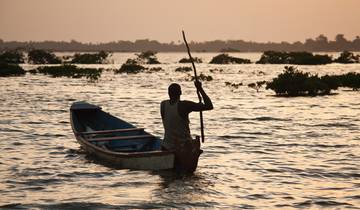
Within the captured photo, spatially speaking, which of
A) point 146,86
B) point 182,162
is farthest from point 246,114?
point 146,86

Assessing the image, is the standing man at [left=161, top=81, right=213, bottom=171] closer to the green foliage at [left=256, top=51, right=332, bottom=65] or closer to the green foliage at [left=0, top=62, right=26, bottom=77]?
the green foliage at [left=0, top=62, right=26, bottom=77]

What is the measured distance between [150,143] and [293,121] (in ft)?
34.6

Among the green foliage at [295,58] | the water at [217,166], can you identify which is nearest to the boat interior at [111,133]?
the water at [217,166]

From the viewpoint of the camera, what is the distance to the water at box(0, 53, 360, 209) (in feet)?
35.6

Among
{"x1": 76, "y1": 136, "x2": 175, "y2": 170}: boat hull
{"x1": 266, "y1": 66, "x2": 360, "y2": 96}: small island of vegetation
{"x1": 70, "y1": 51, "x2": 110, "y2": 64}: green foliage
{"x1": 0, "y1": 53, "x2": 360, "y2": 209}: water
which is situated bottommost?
{"x1": 0, "y1": 53, "x2": 360, "y2": 209}: water

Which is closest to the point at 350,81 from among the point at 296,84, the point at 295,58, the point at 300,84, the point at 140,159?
the point at 300,84

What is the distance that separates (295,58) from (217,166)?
82799 mm

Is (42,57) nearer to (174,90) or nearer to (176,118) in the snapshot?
(176,118)

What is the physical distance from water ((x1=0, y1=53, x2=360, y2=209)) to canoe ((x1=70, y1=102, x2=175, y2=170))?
13.6 inches

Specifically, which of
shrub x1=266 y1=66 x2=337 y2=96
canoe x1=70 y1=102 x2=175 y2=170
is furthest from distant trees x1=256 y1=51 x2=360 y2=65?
canoe x1=70 y1=102 x2=175 y2=170

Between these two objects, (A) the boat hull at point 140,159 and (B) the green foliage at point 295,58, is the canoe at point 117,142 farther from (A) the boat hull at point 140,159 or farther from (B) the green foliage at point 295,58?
(B) the green foliage at point 295,58

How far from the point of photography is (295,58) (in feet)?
309

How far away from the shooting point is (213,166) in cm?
1427

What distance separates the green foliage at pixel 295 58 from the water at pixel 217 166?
6353 cm
